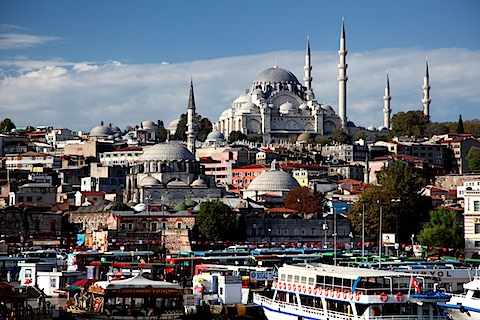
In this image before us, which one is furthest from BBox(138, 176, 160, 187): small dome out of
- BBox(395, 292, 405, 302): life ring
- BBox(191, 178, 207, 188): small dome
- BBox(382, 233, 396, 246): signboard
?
BBox(395, 292, 405, 302): life ring

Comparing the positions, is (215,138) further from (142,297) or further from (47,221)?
(142,297)

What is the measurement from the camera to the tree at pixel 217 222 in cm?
5222

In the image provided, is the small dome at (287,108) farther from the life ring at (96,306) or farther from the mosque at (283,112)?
the life ring at (96,306)

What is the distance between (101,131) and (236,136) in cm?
1345

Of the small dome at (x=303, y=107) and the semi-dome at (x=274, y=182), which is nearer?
the semi-dome at (x=274, y=182)

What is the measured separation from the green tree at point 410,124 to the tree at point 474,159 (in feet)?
45.3

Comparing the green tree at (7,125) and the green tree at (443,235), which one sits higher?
the green tree at (7,125)

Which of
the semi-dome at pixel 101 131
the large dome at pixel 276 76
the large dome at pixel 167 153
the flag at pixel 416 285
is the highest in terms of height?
the large dome at pixel 276 76

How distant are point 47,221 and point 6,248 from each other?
12.4m

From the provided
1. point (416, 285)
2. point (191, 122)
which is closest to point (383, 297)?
point (416, 285)

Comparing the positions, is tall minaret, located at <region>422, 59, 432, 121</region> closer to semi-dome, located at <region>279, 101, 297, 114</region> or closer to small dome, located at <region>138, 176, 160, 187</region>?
semi-dome, located at <region>279, 101, 297, 114</region>

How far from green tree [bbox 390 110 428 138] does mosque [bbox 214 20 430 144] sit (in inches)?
212

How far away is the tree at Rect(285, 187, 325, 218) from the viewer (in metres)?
61.4

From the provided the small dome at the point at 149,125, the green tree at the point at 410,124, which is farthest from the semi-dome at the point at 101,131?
the green tree at the point at 410,124
